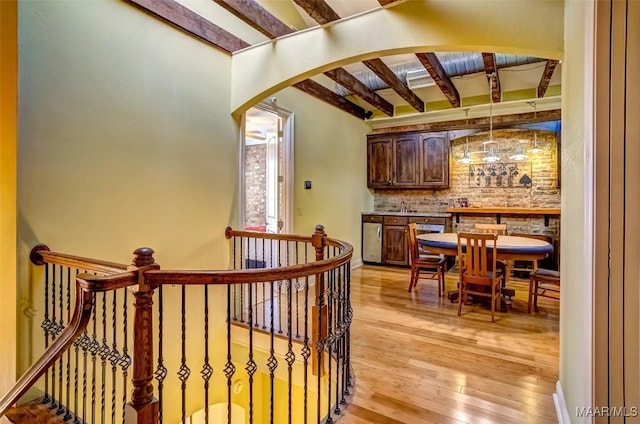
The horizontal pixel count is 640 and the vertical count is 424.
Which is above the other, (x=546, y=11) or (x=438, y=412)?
(x=546, y=11)

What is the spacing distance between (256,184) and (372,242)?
2.91m

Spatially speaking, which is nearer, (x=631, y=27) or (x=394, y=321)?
(x=631, y=27)

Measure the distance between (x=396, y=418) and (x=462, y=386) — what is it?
2.00 feet

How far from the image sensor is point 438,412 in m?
2.00

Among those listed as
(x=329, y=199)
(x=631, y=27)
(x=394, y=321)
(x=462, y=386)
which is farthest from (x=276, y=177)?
(x=631, y=27)

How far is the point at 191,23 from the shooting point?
2.93 metres

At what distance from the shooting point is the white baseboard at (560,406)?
1.79m

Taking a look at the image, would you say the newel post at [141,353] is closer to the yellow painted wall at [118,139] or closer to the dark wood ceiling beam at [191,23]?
the yellow painted wall at [118,139]

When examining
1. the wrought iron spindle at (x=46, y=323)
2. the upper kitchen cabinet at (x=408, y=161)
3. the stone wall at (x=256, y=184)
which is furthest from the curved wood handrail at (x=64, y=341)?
the stone wall at (x=256, y=184)

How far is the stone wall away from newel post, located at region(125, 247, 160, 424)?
18.7ft

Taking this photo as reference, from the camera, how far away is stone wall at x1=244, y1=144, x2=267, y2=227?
7156 mm

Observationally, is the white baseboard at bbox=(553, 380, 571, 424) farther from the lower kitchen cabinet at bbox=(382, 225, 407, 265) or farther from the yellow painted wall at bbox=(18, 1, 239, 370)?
the lower kitchen cabinet at bbox=(382, 225, 407, 265)

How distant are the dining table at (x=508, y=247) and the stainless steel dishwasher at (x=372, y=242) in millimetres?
1873

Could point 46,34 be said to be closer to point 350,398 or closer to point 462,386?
point 350,398
